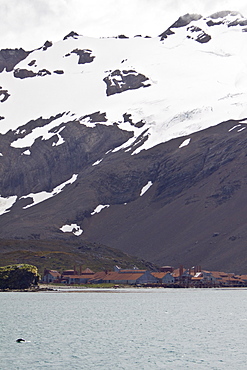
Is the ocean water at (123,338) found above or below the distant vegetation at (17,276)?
below

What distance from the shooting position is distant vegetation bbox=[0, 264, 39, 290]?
188m

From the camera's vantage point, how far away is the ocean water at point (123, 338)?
6438 centimetres

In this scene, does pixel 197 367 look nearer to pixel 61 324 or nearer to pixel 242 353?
pixel 242 353

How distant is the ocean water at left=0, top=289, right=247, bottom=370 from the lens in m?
64.4

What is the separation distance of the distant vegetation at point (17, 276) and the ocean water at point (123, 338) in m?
62.0

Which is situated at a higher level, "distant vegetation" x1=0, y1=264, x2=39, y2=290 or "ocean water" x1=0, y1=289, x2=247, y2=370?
"distant vegetation" x1=0, y1=264, x2=39, y2=290

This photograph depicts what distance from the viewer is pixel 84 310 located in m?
119

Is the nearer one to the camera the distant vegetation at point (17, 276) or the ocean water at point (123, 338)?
the ocean water at point (123, 338)

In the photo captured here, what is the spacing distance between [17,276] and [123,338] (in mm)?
111272

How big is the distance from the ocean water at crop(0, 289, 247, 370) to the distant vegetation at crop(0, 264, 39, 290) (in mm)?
61959

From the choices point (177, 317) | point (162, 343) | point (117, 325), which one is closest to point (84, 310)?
point (177, 317)

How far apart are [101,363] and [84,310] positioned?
5553cm

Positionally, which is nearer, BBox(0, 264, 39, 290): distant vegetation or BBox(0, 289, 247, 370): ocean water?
BBox(0, 289, 247, 370): ocean water

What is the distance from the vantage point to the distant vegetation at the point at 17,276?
188 meters
